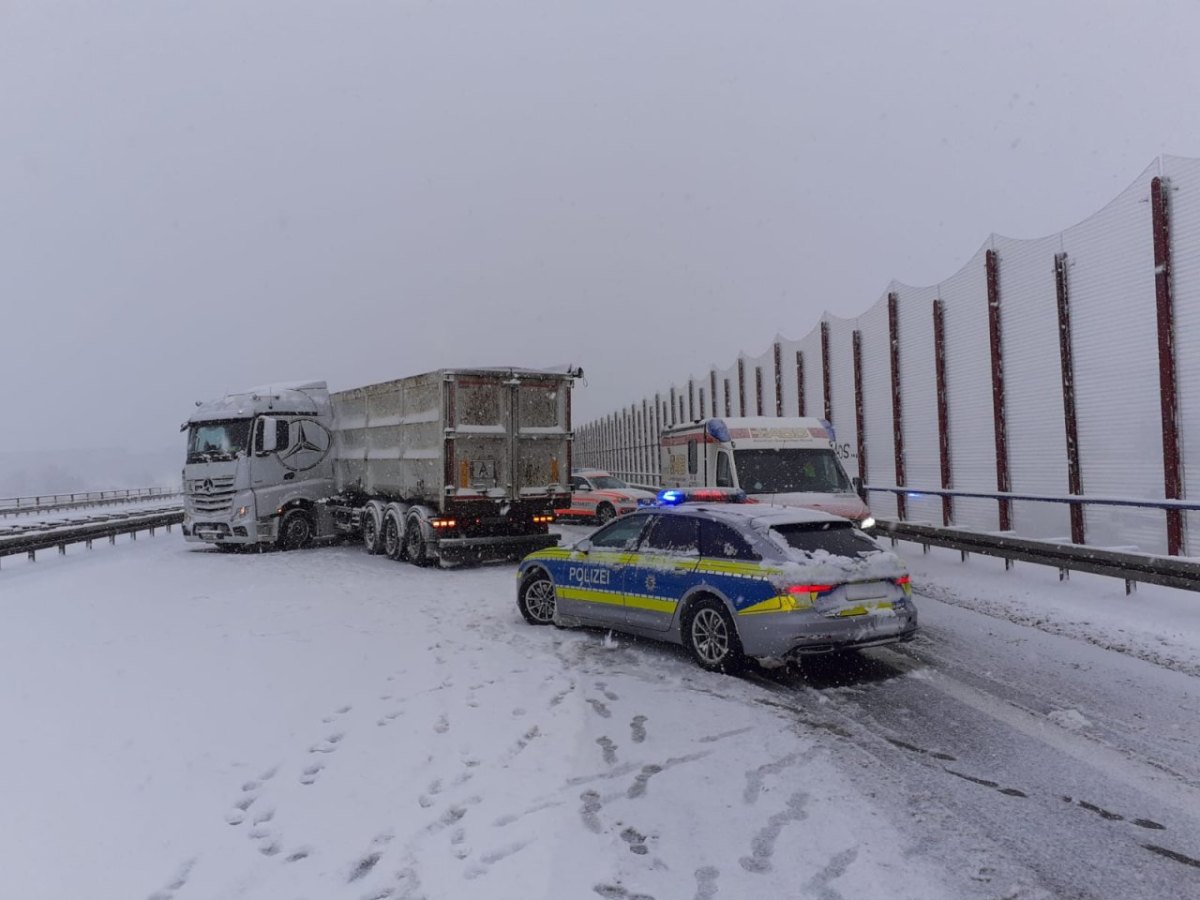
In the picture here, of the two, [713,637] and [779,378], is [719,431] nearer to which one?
[713,637]

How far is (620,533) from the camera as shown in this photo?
8.85 meters

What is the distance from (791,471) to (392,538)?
8094 millimetres

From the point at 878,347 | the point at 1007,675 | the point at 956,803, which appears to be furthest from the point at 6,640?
the point at 878,347

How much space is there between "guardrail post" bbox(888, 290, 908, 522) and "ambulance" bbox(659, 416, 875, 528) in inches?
202

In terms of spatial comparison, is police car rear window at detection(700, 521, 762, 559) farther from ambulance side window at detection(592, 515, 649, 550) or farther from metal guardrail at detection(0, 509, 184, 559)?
metal guardrail at detection(0, 509, 184, 559)

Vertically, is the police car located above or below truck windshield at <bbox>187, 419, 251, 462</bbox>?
below

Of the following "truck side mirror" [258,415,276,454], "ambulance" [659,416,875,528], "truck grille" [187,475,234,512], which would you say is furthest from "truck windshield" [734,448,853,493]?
"truck grille" [187,475,234,512]

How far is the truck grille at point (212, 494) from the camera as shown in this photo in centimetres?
1767

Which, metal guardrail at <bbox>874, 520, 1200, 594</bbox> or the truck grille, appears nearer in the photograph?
metal guardrail at <bbox>874, 520, 1200, 594</bbox>

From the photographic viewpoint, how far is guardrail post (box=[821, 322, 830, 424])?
2228 centimetres

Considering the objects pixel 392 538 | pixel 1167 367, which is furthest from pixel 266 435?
pixel 1167 367

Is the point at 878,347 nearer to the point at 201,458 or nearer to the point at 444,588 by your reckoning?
the point at 444,588

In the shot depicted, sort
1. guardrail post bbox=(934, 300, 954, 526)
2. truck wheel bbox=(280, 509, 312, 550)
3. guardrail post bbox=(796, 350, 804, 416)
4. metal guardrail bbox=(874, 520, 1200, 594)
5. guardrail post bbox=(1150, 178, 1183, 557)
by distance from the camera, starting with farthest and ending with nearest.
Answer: guardrail post bbox=(796, 350, 804, 416) < truck wheel bbox=(280, 509, 312, 550) < guardrail post bbox=(934, 300, 954, 526) < guardrail post bbox=(1150, 178, 1183, 557) < metal guardrail bbox=(874, 520, 1200, 594)

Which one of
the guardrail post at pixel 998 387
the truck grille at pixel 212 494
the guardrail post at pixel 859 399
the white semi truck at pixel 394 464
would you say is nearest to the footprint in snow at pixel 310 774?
the white semi truck at pixel 394 464
